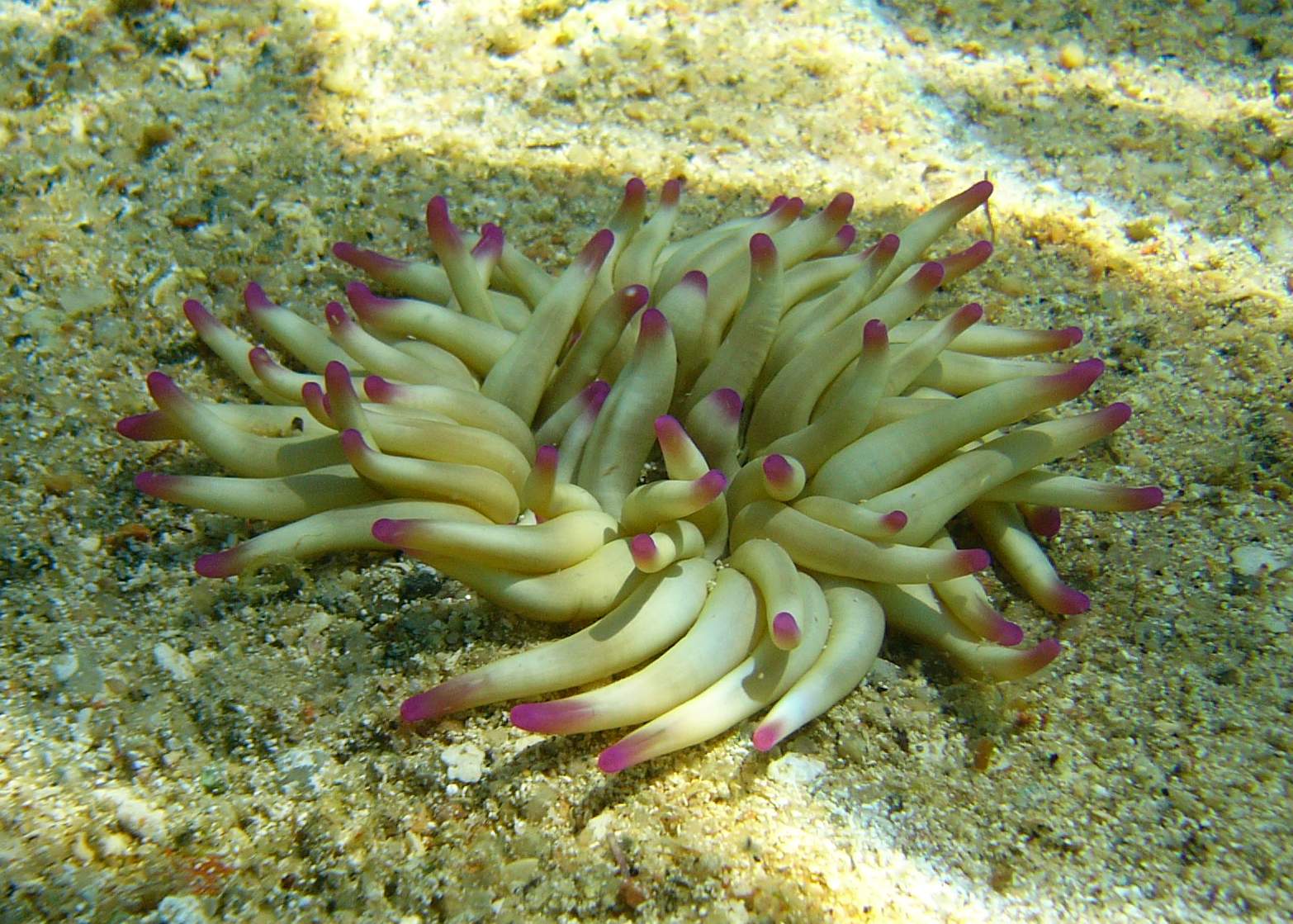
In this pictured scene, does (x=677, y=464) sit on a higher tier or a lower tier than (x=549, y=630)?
higher

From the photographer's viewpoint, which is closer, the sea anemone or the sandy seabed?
the sandy seabed

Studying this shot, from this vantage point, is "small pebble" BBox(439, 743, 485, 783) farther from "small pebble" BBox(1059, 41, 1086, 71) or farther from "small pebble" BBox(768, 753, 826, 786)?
"small pebble" BBox(1059, 41, 1086, 71)

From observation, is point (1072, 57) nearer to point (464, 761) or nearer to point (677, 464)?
point (677, 464)

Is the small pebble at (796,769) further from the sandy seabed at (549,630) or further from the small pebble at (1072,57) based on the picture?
the small pebble at (1072,57)

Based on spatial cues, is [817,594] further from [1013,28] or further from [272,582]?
[1013,28]

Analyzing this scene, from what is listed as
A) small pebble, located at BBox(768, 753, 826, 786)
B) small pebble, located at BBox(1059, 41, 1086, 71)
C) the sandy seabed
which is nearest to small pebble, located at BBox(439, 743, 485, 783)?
the sandy seabed

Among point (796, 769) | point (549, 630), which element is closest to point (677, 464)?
point (549, 630)

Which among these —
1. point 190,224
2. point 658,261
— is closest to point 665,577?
point 658,261
